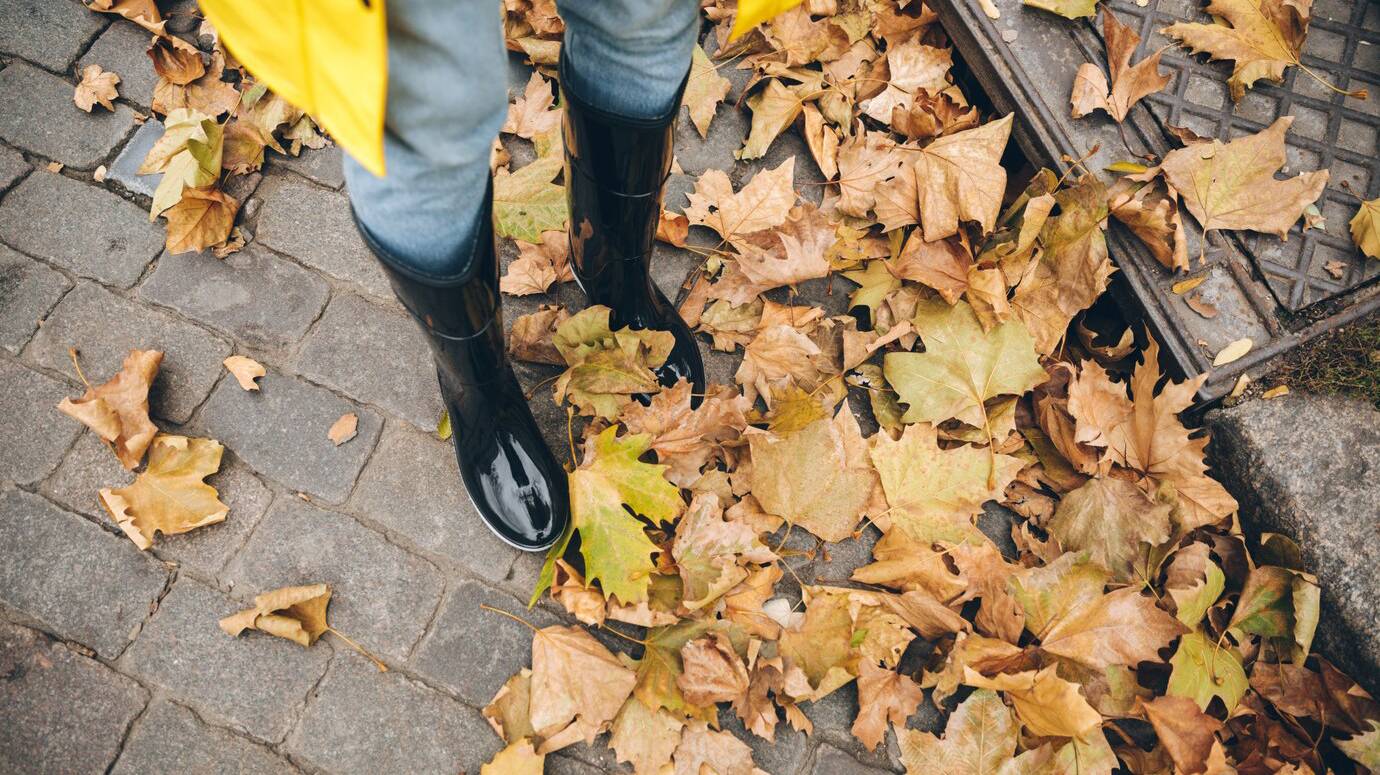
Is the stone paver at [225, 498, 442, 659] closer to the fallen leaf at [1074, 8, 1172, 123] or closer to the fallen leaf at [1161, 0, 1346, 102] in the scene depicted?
the fallen leaf at [1074, 8, 1172, 123]

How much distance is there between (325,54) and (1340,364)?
2128 millimetres

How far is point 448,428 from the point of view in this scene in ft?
6.02

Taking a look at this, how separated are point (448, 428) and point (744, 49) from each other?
1359mm

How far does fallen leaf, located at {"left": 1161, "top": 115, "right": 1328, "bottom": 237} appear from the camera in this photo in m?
1.88

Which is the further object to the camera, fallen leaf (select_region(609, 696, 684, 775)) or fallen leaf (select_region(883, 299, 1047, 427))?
fallen leaf (select_region(883, 299, 1047, 427))

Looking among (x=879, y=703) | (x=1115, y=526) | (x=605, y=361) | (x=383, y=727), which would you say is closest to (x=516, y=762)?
(x=383, y=727)

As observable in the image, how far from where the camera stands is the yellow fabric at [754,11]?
1.12 m

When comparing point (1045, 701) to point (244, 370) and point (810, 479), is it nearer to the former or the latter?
point (810, 479)

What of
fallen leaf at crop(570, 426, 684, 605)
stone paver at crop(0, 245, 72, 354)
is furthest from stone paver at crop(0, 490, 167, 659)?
fallen leaf at crop(570, 426, 684, 605)

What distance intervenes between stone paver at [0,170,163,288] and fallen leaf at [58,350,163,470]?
0.89 ft

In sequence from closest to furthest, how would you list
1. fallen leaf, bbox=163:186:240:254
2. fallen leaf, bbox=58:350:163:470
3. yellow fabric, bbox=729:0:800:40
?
yellow fabric, bbox=729:0:800:40
fallen leaf, bbox=58:350:163:470
fallen leaf, bbox=163:186:240:254

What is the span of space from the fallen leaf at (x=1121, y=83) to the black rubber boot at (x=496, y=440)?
1541mm

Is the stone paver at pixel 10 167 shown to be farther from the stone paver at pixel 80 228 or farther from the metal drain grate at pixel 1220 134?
the metal drain grate at pixel 1220 134

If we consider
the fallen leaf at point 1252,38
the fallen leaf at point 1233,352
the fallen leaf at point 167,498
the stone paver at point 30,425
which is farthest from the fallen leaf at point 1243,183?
the stone paver at point 30,425
